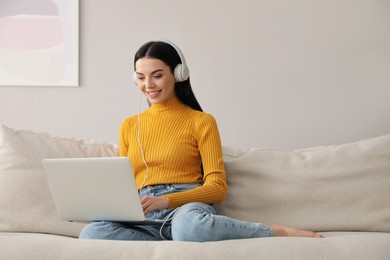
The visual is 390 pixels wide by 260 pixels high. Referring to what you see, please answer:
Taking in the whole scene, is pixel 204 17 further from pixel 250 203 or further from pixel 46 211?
pixel 46 211

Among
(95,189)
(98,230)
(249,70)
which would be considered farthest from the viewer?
(249,70)

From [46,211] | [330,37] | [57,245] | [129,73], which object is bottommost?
[46,211]

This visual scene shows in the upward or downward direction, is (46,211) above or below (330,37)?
below

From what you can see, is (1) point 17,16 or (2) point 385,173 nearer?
(2) point 385,173

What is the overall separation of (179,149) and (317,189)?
527mm

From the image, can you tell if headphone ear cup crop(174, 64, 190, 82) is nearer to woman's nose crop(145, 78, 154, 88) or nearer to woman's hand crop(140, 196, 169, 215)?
woman's nose crop(145, 78, 154, 88)

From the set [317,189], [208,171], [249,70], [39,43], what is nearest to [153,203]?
[208,171]

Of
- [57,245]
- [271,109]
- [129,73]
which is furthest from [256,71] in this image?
[57,245]

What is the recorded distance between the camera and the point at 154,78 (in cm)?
240

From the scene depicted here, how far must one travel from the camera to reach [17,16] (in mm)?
3041

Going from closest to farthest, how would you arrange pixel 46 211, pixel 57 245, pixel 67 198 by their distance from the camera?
pixel 57 245 < pixel 67 198 < pixel 46 211

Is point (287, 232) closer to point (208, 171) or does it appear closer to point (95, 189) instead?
point (208, 171)

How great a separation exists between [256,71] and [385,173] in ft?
2.68

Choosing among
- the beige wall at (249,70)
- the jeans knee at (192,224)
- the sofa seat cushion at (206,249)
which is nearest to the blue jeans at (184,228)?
the jeans knee at (192,224)
